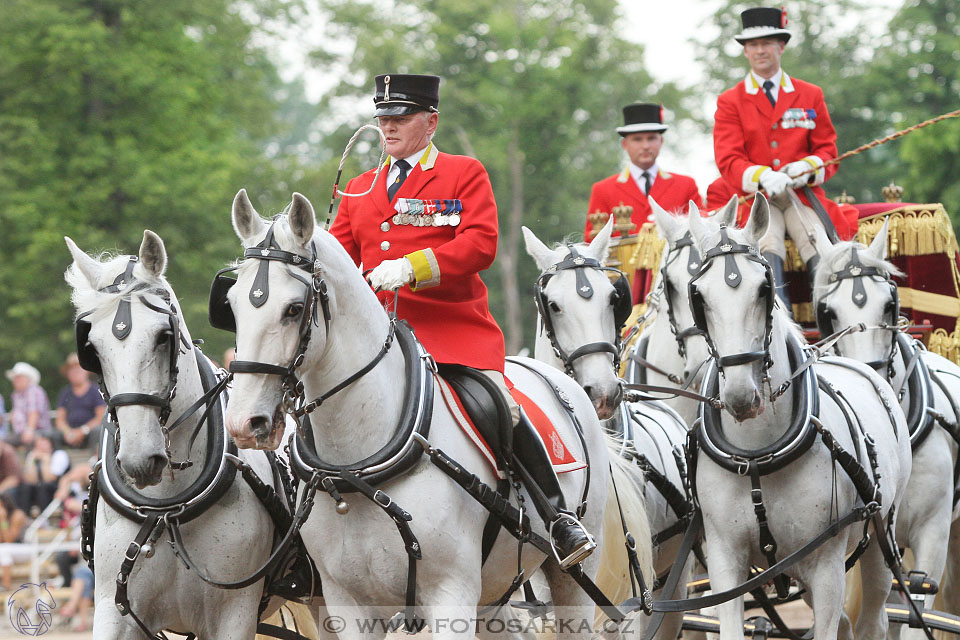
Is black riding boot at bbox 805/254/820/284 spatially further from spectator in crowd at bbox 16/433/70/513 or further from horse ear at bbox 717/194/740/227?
spectator in crowd at bbox 16/433/70/513

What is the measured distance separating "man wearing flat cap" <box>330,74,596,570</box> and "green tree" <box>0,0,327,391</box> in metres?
15.5

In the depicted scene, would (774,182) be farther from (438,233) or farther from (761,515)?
(438,233)

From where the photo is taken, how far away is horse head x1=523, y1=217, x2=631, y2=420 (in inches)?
250

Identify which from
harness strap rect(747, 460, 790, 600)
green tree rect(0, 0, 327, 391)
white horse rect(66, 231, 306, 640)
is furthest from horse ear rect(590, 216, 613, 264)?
green tree rect(0, 0, 327, 391)

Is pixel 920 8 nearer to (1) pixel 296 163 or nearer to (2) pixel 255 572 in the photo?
(1) pixel 296 163

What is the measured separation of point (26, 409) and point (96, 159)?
8.34m

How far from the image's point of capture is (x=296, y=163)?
992 inches

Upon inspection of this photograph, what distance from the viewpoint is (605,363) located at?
6410 mm

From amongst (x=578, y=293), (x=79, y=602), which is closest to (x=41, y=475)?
(x=79, y=602)

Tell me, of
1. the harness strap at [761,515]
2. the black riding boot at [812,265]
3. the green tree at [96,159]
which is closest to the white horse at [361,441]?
the harness strap at [761,515]

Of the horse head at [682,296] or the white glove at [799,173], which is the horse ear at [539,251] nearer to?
the horse head at [682,296]

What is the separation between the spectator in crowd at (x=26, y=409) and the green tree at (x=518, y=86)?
58.6 ft

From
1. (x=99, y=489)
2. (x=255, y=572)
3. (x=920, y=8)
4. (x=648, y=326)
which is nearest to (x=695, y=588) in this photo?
(x=648, y=326)

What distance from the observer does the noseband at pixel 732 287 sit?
5.38 metres
